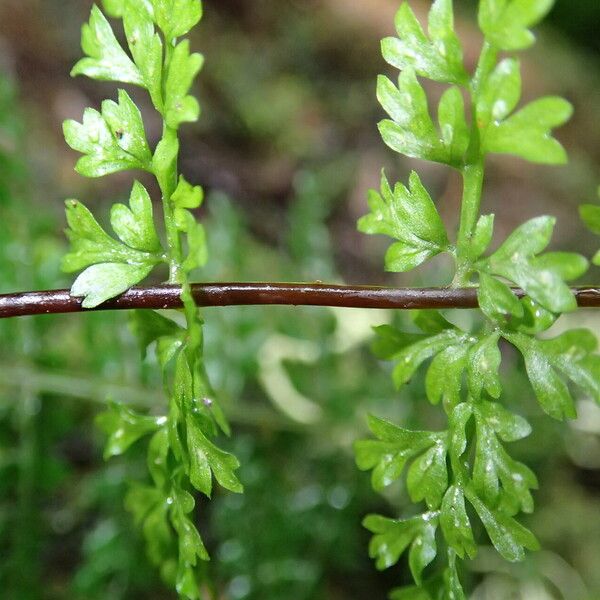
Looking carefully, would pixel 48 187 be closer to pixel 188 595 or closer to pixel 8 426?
pixel 8 426

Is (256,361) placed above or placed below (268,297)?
below

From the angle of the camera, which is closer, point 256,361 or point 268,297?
point 268,297

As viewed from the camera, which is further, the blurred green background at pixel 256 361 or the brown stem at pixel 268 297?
the blurred green background at pixel 256 361

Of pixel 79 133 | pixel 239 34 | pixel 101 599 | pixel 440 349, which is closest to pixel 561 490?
pixel 101 599

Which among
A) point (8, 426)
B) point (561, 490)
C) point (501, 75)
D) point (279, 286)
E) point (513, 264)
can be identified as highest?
point (501, 75)

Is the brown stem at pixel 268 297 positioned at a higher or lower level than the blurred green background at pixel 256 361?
higher
